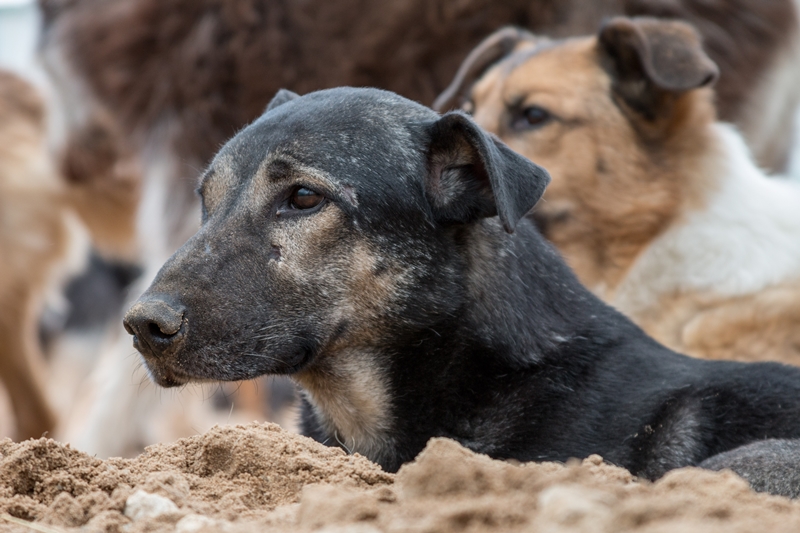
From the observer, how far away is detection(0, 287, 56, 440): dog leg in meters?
8.06

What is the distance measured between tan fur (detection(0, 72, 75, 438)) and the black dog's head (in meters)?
5.14

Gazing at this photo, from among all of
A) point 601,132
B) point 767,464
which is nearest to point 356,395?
point 767,464

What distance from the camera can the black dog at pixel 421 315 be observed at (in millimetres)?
3152

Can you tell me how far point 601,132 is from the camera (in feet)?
18.2

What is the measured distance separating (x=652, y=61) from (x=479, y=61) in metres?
1.12

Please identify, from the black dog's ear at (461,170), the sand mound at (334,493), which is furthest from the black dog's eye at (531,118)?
the sand mound at (334,493)

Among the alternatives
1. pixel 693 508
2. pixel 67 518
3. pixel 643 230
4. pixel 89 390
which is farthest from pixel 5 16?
pixel 693 508

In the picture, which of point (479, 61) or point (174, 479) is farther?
point (479, 61)

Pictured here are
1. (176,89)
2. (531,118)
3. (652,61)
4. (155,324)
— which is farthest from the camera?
(176,89)

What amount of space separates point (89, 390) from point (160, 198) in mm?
3332

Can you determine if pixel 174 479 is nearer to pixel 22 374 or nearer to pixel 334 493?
pixel 334 493

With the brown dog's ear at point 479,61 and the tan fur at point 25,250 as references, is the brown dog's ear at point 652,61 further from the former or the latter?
the tan fur at point 25,250

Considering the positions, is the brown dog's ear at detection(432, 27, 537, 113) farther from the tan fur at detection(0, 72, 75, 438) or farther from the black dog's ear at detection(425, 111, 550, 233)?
A: the tan fur at detection(0, 72, 75, 438)

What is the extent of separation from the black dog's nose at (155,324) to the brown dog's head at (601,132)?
9.52ft
